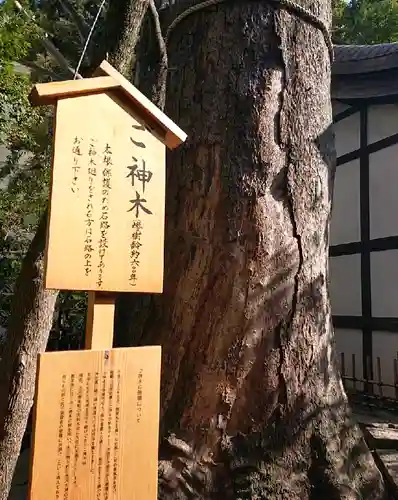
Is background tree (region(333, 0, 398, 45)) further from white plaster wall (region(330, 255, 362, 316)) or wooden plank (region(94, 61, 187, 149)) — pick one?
wooden plank (region(94, 61, 187, 149))

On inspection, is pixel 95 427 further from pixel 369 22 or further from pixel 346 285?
pixel 369 22

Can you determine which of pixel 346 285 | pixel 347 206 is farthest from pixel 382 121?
pixel 346 285

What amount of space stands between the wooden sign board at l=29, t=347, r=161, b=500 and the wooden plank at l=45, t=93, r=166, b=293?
0.92 feet

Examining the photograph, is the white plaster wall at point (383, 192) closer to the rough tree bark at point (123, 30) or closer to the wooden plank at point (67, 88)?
the rough tree bark at point (123, 30)

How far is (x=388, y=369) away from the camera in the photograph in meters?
6.43

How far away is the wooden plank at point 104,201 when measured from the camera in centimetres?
177

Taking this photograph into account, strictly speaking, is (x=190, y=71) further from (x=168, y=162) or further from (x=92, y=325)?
(x=92, y=325)

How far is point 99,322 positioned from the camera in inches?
73.5

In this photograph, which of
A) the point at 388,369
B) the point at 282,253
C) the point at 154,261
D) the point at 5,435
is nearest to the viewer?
the point at 154,261

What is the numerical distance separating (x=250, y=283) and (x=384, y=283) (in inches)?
169

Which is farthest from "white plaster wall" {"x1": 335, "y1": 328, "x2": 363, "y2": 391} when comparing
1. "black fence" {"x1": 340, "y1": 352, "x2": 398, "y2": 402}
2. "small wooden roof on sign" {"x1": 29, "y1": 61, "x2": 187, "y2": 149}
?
"small wooden roof on sign" {"x1": 29, "y1": 61, "x2": 187, "y2": 149}

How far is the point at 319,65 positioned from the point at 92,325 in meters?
2.32

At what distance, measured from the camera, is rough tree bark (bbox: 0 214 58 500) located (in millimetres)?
2303

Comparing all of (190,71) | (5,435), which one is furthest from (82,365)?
(190,71)
